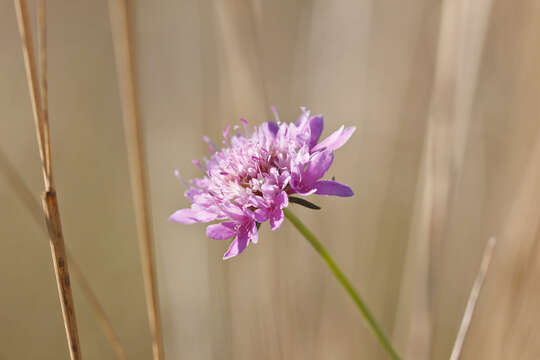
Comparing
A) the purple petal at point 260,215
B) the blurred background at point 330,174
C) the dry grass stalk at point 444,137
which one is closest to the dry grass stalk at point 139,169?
the purple petal at point 260,215

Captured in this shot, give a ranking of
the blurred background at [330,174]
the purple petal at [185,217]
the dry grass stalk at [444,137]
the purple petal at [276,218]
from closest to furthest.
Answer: the purple petal at [276,218]
the purple petal at [185,217]
the dry grass stalk at [444,137]
the blurred background at [330,174]

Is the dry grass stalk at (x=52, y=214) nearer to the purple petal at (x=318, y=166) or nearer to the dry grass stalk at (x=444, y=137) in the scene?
the purple petal at (x=318, y=166)

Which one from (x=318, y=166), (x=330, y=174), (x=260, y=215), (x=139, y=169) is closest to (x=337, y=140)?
(x=318, y=166)

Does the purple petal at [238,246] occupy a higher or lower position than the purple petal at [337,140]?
lower

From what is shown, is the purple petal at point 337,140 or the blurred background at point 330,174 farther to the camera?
the blurred background at point 330,174

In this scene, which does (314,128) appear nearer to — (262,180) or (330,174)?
(262,180)

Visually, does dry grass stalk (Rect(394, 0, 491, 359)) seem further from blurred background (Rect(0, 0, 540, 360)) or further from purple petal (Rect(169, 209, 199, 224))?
purple petal (Rect(169, 209, 199, 224))
